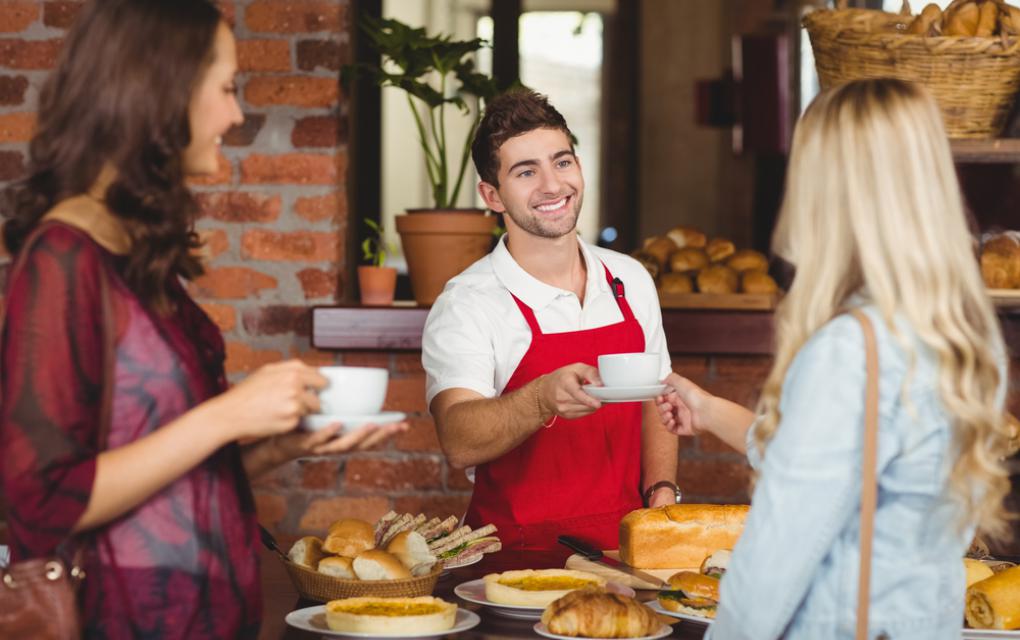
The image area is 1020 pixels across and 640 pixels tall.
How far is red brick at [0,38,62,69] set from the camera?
328 cm

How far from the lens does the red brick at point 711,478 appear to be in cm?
339

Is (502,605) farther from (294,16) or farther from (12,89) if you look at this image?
(12,89)

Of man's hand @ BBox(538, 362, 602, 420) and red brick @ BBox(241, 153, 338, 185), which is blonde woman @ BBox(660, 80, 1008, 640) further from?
red brick @ BBox(241, 153, 338, 185)

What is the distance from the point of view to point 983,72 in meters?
2.76

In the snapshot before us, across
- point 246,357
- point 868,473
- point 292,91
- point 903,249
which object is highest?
point 292,91

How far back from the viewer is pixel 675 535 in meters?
2.11

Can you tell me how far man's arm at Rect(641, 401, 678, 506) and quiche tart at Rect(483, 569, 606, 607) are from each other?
33.8 inches

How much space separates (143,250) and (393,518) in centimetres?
81

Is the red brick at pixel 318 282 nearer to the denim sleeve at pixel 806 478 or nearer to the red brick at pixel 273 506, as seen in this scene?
the red brick at pixel 273 506

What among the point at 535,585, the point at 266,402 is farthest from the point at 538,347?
the point at 266,402

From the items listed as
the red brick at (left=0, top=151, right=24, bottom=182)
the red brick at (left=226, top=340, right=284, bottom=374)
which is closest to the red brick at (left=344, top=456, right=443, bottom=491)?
the red brick at (left=226, top=340, right=284, bottom=374)

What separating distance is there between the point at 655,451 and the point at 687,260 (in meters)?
0.89

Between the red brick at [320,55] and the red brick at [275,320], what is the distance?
2.01 ft

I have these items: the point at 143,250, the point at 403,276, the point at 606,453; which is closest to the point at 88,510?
the point at 143,250
